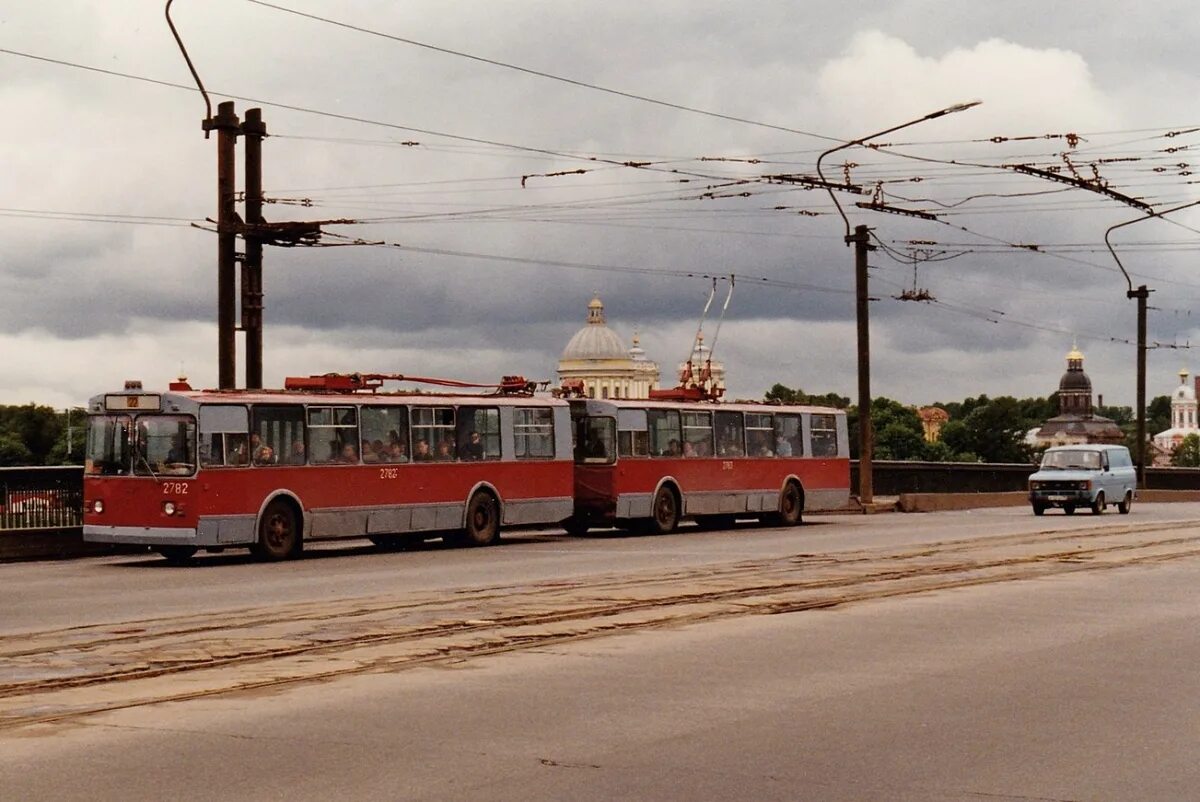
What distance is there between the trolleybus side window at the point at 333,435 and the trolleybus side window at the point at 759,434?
37.7 feet

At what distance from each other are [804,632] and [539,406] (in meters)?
17.8

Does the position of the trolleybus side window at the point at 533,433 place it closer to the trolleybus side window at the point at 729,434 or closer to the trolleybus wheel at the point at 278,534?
the trolleybus side window at the point at 729,434

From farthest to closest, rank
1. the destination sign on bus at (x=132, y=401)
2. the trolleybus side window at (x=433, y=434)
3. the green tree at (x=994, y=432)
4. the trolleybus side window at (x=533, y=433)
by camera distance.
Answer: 1. the green tree at (x=994, y=432)
2. the trolleybus side window at (x=533, y=433)
3. the trolleybus side window at (x=433, y=434)
4. the destination sign on bus at (x=132, y=401)

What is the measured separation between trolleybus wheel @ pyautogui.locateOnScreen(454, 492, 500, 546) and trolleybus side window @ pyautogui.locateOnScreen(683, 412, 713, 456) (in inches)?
228

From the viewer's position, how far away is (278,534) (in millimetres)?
26281

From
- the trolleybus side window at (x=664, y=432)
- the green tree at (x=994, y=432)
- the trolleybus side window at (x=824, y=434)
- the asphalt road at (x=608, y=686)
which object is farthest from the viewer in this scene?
the green tree at (x=994, y=432)

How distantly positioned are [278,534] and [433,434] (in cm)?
383

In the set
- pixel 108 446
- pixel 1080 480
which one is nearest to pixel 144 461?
pixel 108 446

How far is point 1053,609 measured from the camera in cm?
1652

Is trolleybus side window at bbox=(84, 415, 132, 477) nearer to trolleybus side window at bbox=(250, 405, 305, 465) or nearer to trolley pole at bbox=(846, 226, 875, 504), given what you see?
trolleybus side window at bbox=(250, 405, 305, 465)

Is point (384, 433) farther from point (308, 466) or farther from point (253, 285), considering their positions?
point (253, 285)

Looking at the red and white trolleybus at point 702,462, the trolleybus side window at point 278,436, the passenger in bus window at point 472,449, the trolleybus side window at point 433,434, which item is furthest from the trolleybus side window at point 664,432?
the trolleybus side window at point 278,436

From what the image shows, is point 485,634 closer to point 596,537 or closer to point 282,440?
point 282,440

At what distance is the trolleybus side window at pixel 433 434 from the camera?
2894 centimetres
